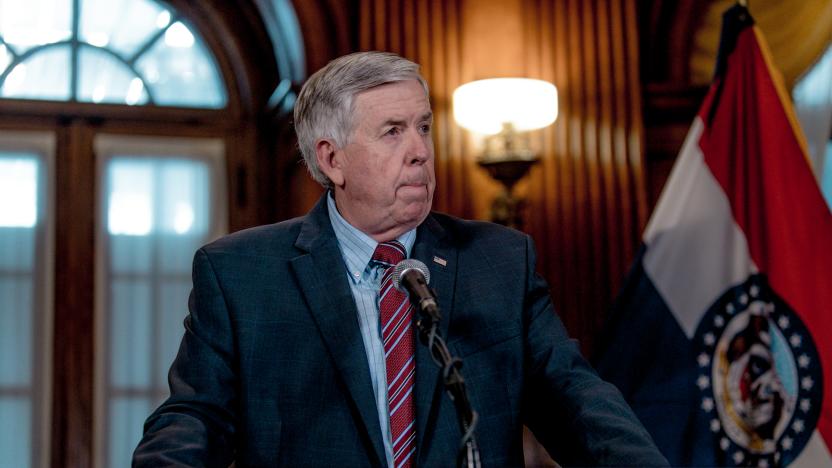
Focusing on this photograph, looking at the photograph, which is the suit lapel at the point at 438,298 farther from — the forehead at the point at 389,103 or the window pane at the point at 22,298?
the window pane at the point at 22,298

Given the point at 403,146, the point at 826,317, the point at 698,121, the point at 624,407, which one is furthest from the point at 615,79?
the point at 624,407

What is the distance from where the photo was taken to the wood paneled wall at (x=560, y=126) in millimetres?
4016

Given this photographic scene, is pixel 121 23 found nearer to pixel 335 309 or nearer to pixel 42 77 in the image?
pixel 42 77

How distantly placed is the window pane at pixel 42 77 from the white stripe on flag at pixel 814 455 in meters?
3.44

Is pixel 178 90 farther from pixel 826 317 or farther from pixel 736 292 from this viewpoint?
pixel 826 317

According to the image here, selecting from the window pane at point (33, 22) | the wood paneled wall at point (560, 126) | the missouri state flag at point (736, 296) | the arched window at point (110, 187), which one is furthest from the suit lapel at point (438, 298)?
the window pane at point (33, 22)

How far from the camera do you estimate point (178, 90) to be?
15.0 feet

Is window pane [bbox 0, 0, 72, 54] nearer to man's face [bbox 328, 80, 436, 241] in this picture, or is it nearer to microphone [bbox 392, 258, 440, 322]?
man's face [bbox 328, 80, 436, 241]

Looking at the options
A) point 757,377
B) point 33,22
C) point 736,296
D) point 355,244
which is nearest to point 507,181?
point 736,296

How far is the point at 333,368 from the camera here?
6.26ft

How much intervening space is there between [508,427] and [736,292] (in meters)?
1.54

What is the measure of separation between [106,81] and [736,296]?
9.83ft

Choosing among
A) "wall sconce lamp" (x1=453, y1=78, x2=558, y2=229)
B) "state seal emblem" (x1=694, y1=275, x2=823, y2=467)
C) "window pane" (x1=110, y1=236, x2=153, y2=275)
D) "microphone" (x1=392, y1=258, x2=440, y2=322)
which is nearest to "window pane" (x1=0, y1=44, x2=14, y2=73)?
"window pane" (x1=110, y1=236, x2=153, y2=275)

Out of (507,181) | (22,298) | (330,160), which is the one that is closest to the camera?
(330,160)
